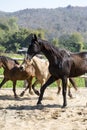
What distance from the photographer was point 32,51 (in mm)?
8820

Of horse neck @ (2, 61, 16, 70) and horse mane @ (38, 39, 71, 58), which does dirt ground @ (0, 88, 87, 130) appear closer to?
horse neck @ (2, 61, 16, 70)

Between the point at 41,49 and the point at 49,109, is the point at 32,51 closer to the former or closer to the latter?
the point at 41,49

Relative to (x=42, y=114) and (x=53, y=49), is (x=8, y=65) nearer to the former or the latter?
(x=53, y=49)

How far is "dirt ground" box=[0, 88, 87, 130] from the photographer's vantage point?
7352 mm

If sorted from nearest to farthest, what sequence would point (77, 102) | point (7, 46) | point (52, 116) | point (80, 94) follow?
point (52, 116), point (77, 102), point (80, 94), point (7, 46)

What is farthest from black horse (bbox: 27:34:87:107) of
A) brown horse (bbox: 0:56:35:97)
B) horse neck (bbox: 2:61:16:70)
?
horse neck (bbox: 2:61:16:70)

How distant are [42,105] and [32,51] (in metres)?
1.51

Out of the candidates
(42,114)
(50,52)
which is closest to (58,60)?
(50,52)

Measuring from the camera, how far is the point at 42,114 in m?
8.33

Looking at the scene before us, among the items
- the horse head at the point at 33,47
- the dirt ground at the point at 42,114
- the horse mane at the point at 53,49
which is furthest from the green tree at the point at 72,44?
the horse head at the point at 33,47

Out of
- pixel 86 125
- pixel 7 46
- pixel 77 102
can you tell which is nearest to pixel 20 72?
pixel 77 102

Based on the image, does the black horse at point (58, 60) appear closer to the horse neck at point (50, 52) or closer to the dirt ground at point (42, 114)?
the horse neck at point (50, 52)

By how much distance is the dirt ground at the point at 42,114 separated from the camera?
7352 millimetres

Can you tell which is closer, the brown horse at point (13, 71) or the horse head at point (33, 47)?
the horse head at point (33, 47)
